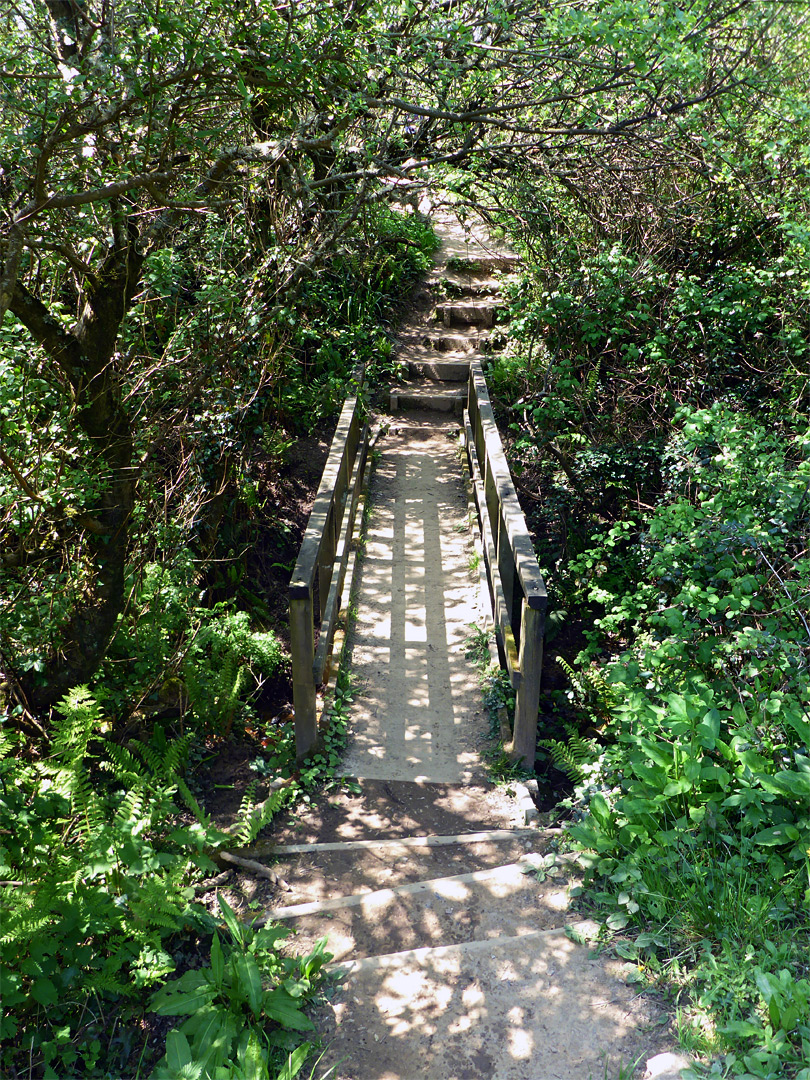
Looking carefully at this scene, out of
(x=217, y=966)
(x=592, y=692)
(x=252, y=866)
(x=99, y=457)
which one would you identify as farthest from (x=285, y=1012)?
(x=592, y=692)

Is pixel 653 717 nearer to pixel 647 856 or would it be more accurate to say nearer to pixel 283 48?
pixel 647 856

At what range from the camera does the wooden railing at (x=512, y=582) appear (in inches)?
171

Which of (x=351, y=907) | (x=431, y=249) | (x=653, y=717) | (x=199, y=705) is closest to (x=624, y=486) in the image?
(x=653, y=717)

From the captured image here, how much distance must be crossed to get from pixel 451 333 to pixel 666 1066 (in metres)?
10.6

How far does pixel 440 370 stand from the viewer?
35.3 feet

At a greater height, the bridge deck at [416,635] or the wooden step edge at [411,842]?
the bridge deck at [416,635]

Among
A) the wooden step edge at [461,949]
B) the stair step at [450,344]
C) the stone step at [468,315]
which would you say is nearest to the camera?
the wooden step edge at [461,949]

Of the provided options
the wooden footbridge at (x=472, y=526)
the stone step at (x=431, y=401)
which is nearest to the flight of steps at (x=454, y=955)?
the wooden footbridge at (x=472, y=526)

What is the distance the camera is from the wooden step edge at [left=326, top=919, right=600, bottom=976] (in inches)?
115

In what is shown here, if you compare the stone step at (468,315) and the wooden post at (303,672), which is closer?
the wooden post at (303,672)

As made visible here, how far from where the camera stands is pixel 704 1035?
94.5 inches

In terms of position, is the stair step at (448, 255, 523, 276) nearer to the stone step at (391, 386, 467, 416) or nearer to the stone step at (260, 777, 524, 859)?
the stone step at (391, 386, 467, 416)

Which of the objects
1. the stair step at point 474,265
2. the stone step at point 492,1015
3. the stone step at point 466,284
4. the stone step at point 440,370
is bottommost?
the stone step at point 492,1015

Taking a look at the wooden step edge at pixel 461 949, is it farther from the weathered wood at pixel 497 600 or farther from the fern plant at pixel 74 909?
the weathered wood at pixel 497 600
